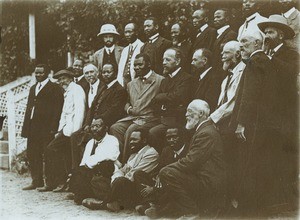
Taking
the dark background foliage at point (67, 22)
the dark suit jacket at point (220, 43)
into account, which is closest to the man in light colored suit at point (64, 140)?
the dark background foliage at point (67, 22)

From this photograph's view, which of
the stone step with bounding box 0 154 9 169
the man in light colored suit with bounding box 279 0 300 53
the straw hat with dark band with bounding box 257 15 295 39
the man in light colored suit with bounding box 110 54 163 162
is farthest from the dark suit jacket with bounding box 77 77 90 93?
the man in light colored suit with bounding box 279 0 300 53

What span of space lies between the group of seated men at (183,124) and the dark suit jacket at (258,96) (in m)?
0.01

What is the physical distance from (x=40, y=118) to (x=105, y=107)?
3.58ft

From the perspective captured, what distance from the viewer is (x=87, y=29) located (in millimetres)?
7070

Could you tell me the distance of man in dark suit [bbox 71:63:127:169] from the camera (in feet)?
21.6

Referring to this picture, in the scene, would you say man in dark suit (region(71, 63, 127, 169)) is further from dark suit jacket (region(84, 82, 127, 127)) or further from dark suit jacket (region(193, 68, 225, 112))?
dark suit jacket (region(193, 68, 225, 112))

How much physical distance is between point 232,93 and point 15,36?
3.46 metres

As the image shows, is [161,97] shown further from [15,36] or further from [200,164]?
[15,36]

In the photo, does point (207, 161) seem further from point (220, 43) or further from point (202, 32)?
point (202, 32)

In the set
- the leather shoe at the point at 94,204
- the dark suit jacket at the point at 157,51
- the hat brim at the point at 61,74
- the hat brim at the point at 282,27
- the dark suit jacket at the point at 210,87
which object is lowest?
the leather shoe at the point at 94,204

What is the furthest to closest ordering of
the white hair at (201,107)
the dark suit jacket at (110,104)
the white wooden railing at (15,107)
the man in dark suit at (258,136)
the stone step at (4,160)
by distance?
the stone step at (4,160), the white wooden railing at (15,107), the dark suit jacket at (110,104), the white hair at (201,107), the man in dark suit at (258,136)

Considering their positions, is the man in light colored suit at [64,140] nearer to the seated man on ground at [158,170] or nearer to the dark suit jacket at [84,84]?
the dark suit jacket at [84,84]

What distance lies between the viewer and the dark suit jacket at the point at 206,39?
620 cm

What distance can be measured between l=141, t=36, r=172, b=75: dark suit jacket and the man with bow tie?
0.96 metres
